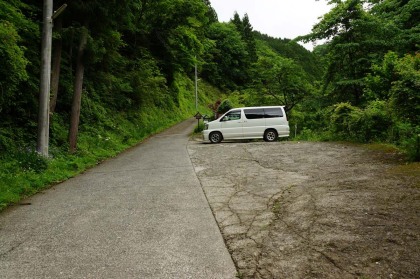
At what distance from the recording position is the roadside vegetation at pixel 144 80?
28.6ft

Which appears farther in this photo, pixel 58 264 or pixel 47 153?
pixel 47 153

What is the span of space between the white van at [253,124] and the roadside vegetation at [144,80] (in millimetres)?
1836

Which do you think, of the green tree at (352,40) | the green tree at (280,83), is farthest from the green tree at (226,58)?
the green tree at (352,40)

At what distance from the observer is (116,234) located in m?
4.65

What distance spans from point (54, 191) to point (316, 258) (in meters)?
6.43

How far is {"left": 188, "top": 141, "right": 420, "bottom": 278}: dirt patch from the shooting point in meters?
3.30

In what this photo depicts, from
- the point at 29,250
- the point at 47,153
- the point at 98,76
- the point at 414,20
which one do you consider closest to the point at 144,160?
the point at 47,153

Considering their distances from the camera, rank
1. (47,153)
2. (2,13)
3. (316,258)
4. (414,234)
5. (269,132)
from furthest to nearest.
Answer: (269,132) < (47,153) < (2,13) < (414,234) < (316,258)

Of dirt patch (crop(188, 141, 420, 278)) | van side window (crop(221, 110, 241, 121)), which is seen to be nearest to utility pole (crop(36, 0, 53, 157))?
dirt patch (crop(188, 141, 420, 278))

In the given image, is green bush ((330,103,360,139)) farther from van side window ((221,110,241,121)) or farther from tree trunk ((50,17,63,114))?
tree trunk ((50,17,63,114))

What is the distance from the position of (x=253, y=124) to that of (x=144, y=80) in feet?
33.4

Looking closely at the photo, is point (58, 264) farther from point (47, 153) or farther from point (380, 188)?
point (47, 153)

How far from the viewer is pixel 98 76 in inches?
739

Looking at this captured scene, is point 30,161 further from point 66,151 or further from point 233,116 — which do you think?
point 233,116
